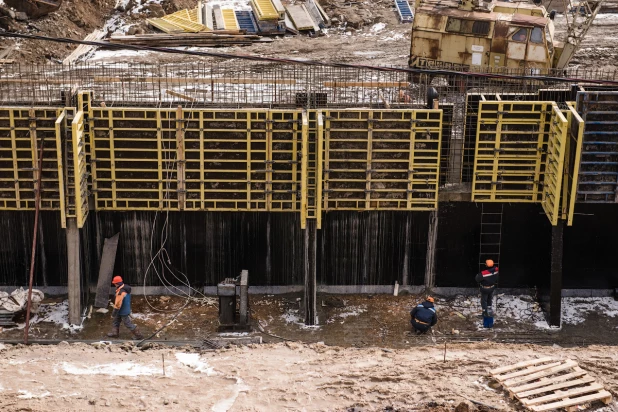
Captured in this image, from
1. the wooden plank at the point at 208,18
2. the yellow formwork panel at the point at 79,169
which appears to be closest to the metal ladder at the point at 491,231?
the yellow formwork panel at the point at 79,169

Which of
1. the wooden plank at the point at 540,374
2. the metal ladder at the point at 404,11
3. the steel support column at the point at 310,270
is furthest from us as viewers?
the metal ladder at the point at 404,11

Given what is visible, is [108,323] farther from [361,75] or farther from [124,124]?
[361,75]

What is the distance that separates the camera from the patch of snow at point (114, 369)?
14945 millimetres

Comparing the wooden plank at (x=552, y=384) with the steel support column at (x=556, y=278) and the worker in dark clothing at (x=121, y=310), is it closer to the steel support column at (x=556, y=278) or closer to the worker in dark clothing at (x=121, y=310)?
the steel support column at (x=556, y=278)

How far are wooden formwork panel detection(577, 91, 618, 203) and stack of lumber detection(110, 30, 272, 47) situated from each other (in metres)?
14.9

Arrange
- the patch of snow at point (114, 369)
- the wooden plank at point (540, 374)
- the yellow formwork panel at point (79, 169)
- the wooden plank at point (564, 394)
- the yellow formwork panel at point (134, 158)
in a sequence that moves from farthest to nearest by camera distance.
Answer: the yellow formwork panel at point (134, 158) < the yellow formwork panel at point (79, 169) < the patch of snow at point (114, 369) < the wooden plank at point (540, 374) < the wooden plank at point (564, 394)

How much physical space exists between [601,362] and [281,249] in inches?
272

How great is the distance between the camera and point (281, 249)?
19.0 m

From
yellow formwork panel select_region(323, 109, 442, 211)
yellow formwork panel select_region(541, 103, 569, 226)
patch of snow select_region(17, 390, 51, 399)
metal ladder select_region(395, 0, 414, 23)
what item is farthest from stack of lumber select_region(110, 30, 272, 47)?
patch of snow select_region(17, 390, 51, 399)

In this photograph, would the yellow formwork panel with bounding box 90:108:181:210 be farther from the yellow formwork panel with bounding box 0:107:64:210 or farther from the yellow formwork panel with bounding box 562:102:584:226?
the yellow formwork panel with bounding box 562:102:584:226

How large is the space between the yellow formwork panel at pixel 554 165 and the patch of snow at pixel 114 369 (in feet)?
26.8

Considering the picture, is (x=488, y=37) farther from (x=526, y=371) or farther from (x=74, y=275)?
(x=74, y=275)

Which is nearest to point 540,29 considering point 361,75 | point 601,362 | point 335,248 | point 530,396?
point 361,75

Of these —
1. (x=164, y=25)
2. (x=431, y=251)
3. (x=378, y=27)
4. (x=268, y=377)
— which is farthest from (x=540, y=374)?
(x=164, y=25)
